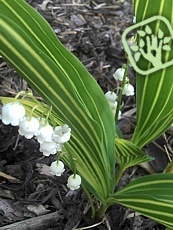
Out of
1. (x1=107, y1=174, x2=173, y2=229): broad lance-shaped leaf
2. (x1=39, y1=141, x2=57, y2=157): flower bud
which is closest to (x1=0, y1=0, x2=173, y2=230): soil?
(x1=107, y1=174, x2=173, y2=229): broad lance-shaped leaf

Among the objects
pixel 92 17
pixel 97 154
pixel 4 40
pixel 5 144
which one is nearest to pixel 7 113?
pixel 4 40

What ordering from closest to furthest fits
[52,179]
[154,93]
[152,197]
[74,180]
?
[152,197] < [74,180] < [154,93] < [52,179]

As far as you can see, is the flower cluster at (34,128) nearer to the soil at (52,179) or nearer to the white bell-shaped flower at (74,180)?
the white bell-shaped flower at (74,180)

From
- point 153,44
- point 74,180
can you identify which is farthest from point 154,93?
point 74,180

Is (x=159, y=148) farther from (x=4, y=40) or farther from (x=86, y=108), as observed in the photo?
(x=4, y=40)

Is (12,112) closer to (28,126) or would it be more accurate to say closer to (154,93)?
(28,126)

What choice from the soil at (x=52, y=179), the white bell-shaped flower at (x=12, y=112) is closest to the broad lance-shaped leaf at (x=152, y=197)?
the soil at (x=52, y=179)

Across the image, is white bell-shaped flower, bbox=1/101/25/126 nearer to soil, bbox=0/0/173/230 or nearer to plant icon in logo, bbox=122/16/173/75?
plant icon in logo, bbox=122/16/173/75
